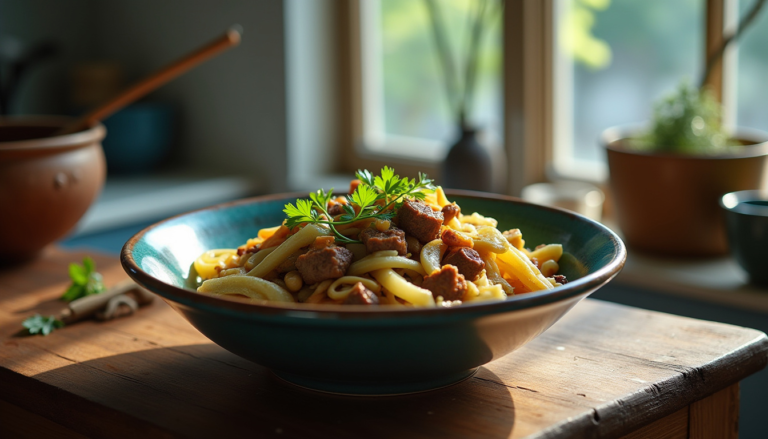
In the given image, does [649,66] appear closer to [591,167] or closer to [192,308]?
[591,167]

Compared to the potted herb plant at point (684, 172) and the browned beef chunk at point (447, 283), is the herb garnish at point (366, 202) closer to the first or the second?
the browned beef chunk at point (447, 283)

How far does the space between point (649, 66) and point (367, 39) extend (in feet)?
3.47

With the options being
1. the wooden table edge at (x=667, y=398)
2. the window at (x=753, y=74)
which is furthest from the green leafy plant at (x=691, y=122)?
the wooden table edge at (x=667, y=398)

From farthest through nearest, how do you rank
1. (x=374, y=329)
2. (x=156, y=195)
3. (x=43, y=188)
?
(x=156, y=195) < (x=43, y=188) < (x=374, y=329)

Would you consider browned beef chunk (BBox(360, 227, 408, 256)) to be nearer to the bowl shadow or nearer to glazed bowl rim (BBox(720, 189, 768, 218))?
the bowl shadow

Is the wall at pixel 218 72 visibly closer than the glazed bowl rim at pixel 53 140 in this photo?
No

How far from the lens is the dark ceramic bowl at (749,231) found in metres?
1.59

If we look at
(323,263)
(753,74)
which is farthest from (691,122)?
(323,263)

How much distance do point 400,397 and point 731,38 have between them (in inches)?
53.3

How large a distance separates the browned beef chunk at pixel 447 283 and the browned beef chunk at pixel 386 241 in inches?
2.3

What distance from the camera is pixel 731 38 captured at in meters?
1.81

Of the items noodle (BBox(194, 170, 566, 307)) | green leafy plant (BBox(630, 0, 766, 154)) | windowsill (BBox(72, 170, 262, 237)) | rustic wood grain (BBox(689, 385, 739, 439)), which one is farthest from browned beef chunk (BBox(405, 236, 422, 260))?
windowsill (BBox(72, 170, 262, 237))

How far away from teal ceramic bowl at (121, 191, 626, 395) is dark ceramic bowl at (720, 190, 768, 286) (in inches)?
31.3

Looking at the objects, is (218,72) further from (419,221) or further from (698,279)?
(419,221)
